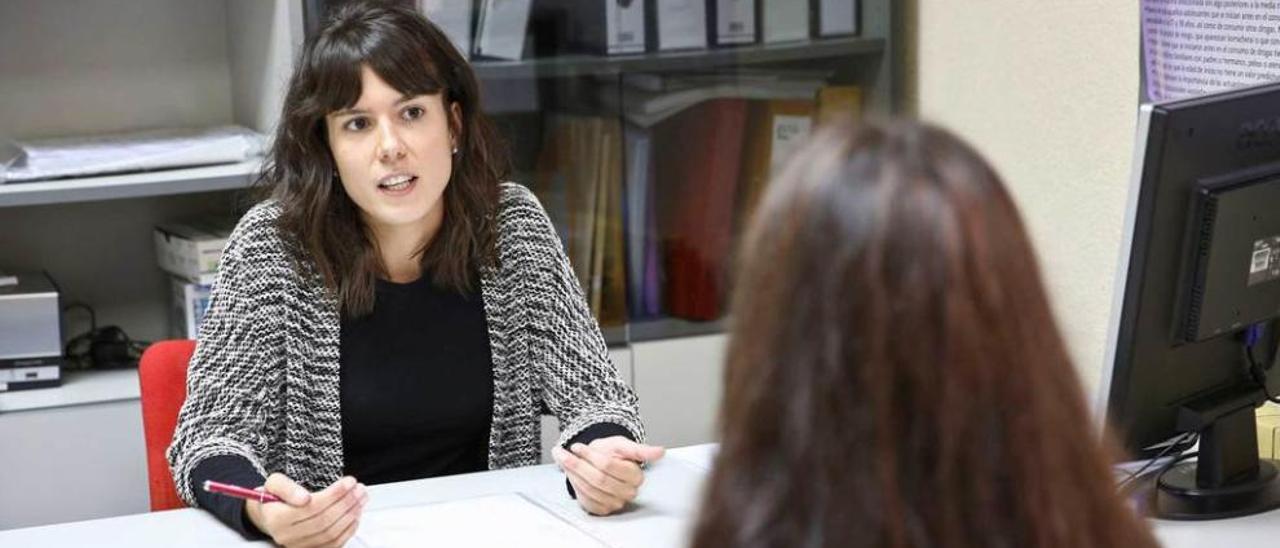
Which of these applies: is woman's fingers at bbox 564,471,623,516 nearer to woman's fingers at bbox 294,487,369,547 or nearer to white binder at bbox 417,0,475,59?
woman's fingers at bbox 294,487,369,547

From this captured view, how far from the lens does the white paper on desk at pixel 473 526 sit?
165 centimetres

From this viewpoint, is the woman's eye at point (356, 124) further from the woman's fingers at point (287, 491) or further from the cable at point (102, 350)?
the cable at point (102, 350)

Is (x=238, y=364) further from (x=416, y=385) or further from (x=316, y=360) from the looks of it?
(x=416, y=385)

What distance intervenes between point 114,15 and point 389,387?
1267 mm

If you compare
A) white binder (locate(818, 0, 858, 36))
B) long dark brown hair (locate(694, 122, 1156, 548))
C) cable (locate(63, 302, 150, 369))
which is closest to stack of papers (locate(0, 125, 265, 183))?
cable (locate(63, 302, 150, 369))

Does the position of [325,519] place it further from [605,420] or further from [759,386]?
[759,386]

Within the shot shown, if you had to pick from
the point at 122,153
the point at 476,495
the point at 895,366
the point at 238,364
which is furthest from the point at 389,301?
the point at 895,366

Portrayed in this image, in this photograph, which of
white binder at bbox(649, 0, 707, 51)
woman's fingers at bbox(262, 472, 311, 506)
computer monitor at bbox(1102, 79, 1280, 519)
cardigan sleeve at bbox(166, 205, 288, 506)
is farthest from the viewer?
white binder at bbox(649, 0, 707, 51)

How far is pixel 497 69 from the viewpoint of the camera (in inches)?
114

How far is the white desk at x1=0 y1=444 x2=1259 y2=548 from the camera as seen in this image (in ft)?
5.43

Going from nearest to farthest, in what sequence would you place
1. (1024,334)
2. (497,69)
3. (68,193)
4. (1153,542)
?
1. (1024,334)
2. (1153,542)
3. (68,193)
4. (497,69)

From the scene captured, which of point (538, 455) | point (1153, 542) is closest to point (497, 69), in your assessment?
point (538, 455)

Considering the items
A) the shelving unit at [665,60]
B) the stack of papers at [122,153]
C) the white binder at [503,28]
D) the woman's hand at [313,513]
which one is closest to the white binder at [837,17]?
the shelving unit at [665,60]

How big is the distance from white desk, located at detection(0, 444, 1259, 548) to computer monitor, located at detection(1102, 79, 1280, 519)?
6 centimetres
